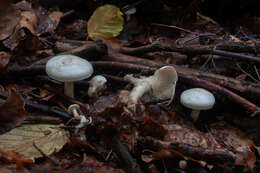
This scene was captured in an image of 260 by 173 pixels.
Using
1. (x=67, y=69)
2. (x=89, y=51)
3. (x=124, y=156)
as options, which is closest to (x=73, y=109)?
(x=67, y=69)

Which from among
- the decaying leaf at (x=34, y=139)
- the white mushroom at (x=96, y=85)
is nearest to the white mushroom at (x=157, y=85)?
the white mushroom at (x=96, y=85)

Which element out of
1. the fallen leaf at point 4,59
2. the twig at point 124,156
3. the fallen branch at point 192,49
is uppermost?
the fallen branch at point 192,49

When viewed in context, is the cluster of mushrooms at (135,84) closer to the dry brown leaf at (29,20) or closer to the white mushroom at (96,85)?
the white mushroom at (96,85)

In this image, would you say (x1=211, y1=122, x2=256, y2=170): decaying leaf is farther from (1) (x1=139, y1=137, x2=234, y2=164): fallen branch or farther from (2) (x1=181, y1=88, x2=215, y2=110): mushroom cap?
(2) (x1=181, y1=88, x2=215, y2=110): mushroom cap

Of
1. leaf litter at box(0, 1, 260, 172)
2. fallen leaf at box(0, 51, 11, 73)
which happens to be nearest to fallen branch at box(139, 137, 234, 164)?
leaf litter at box(0, 1, 260, 172)

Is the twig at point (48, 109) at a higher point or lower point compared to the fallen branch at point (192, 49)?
lower

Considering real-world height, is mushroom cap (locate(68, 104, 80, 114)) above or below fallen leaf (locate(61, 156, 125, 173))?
above

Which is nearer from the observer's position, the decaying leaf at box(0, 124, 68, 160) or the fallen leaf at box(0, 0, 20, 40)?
the decaying leaf at box(0, 124, 68, 160)
